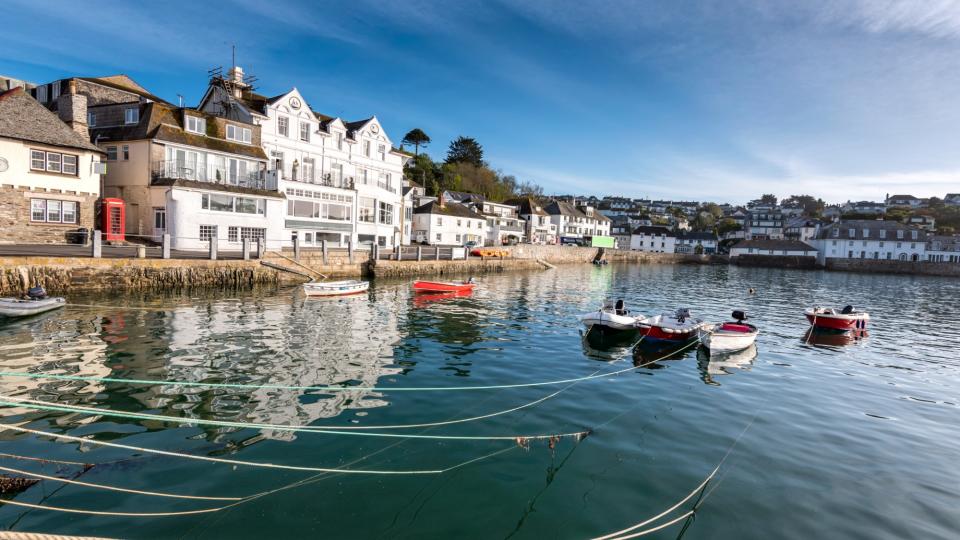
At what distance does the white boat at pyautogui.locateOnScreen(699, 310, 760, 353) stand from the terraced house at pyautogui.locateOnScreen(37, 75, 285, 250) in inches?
1386

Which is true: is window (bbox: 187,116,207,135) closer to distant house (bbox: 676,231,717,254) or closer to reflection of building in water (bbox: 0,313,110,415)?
reflection of building in water (bbox: 0,313,110,415)

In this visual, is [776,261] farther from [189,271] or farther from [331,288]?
[189,271]

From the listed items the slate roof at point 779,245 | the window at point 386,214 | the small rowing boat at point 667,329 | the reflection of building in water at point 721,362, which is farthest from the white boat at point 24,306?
the slate roof at point 779,245

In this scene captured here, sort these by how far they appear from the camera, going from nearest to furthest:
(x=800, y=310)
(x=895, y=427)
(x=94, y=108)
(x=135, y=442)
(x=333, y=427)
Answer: (x=135, y=442), (x=333, y=427), (x=895, y=427), (x=800, y=310), (x=94, y=108)

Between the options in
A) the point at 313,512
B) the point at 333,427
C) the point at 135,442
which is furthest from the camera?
the point at 333,427

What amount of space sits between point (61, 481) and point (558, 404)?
1069 cm

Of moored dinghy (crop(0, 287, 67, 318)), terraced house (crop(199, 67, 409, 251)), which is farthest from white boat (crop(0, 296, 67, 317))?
terraced house (crop(199, 67, 409, 251))

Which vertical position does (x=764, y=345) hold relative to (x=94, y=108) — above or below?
below

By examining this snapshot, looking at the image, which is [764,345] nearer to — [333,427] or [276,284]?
[333,427]

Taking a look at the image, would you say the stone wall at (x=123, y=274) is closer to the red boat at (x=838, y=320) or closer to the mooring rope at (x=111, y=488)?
the mooring rope at (x=111, y=488)

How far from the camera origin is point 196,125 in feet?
132

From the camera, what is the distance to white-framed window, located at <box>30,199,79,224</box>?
31.6 meters

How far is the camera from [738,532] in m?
7.65

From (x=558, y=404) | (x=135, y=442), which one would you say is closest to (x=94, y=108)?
(x=135, y=442)
